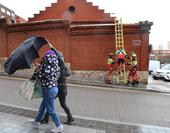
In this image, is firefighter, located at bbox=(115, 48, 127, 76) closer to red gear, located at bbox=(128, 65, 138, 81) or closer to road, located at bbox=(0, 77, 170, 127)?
red gear, located at bbox=(128, 65, 138, 81)

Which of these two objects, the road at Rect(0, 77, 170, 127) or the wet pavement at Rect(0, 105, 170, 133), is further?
the road at Rect(0, 77, 170, 127)

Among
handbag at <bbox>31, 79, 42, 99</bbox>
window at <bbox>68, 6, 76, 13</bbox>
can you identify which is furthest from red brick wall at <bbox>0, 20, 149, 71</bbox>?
handbag at <bbox>31, 79, 42, 99</bbox>

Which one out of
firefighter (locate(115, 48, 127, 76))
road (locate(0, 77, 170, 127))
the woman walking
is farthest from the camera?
firefighter (locate(115, 48, 127, 76))

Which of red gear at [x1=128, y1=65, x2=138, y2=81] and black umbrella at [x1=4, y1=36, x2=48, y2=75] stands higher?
black umbrella at [x1=4, y1=36, x2=48, y2=75]

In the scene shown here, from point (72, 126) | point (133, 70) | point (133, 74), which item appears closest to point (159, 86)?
point (133, 74)

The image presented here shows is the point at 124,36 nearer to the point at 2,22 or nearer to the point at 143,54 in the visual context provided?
the point at 143,54

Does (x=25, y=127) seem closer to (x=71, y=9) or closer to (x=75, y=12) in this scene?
(x=75, y=12)

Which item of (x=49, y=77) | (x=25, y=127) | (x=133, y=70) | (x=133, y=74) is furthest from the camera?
(x=133, y=74)

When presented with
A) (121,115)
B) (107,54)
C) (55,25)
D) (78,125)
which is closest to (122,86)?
(107,54)

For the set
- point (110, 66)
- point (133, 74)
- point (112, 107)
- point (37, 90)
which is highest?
point (110, 66)

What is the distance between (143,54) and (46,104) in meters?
11.5

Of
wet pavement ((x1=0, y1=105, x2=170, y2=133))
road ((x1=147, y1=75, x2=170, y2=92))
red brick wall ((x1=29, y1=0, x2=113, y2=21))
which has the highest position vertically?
red brick wall ((x1=29, y1=0, x2=113, y2=21))

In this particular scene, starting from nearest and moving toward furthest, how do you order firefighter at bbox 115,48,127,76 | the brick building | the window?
firefighter at bbox 115,48,127,76 → the brick building → the window

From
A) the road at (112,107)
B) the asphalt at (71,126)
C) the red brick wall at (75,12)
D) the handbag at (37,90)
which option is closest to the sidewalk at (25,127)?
the asphalt at (71,126)
